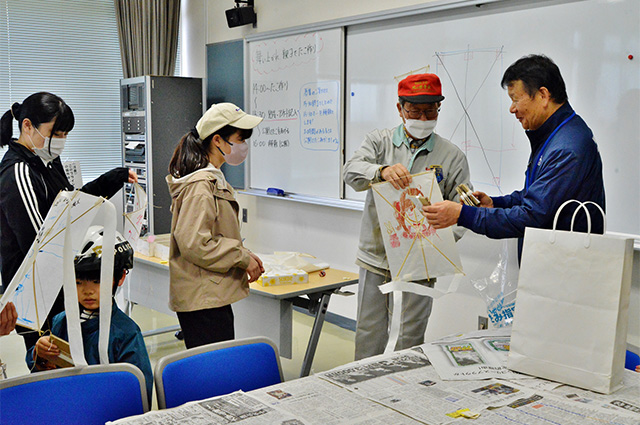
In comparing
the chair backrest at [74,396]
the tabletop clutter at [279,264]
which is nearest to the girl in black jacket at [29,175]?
the chair backrest at [74,396]

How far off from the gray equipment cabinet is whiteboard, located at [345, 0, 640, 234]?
6.47 ft

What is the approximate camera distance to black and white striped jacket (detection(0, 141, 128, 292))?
2.28 meters

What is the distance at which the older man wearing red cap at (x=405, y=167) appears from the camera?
257cm

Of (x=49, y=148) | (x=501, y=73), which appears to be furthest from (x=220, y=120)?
(x=501, y=73)

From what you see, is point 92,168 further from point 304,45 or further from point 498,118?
point 498,118

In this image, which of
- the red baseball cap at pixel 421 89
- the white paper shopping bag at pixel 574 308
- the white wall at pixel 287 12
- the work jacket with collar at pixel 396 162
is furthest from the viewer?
the white wall at pixel 287 12

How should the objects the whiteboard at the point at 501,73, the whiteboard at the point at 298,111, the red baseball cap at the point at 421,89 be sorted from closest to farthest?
1. the red baseball cap at the point at 421,89
2. the whiteboard at the point at 501,73
3. the whiteboard at the point at 298,111

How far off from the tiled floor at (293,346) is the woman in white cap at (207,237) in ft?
4.34

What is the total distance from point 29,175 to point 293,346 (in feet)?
7.55

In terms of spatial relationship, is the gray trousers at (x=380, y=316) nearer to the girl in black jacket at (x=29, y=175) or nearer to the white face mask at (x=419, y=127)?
the white face mask at (x=419, y=127)

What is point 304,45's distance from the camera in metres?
4.57

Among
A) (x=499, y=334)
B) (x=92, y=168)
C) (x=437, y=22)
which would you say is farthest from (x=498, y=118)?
(x=92, y=168)

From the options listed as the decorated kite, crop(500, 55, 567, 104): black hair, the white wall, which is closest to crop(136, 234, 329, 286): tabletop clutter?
the decorated kite

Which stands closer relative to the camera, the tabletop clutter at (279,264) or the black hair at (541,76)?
the black hair at (541,76)
